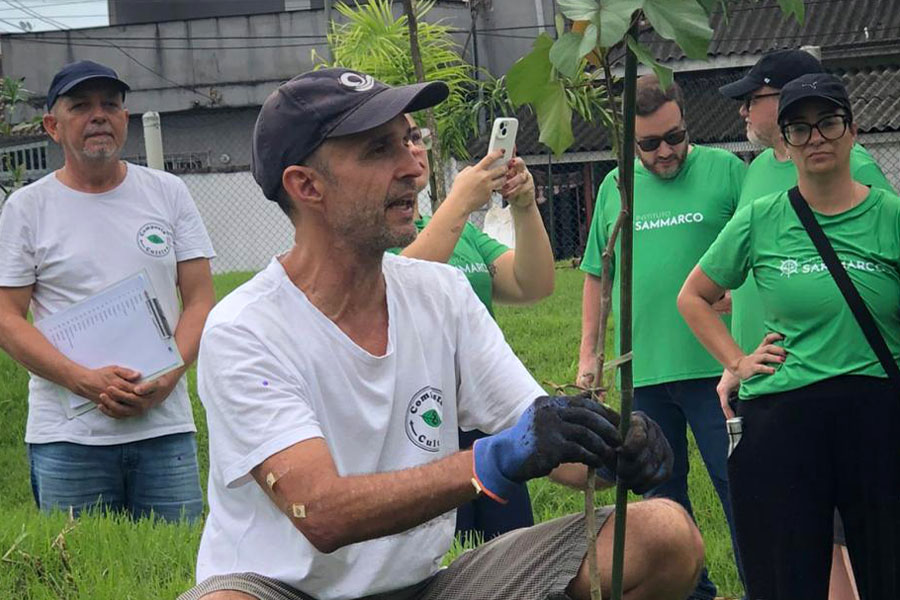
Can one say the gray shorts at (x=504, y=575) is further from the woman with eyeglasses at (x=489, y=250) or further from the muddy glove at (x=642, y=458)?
the woman with eyeglasses at (x=489, y=250)

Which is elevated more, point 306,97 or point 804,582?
point 306,97

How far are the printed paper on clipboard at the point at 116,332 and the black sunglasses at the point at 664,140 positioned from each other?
1.83 meters

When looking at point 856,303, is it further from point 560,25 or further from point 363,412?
point 560,25

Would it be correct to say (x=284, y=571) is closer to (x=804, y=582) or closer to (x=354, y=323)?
(x=354, y=323)

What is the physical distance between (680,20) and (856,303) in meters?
2.08

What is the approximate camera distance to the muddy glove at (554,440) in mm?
2434

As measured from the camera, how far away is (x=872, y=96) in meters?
16.6

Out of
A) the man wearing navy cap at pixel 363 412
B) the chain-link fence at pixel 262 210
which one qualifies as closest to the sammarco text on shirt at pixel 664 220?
the man wearing navy cap at pixel 363 412

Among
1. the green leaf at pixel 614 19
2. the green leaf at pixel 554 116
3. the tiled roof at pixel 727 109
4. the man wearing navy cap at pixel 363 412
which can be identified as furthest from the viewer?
the tiled roof at pixel 727 109

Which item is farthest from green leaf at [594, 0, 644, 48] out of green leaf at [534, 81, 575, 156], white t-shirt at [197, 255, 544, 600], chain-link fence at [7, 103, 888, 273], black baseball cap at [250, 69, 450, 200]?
chain-link fence at [7, 103, 888, 273]

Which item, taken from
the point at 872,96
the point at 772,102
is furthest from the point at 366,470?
the point at 872,96

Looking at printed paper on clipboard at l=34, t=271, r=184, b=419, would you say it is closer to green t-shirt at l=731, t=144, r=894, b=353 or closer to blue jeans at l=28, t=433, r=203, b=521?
blue jeans at l=28, t=433, r=203, b=521

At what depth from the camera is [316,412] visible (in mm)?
2873

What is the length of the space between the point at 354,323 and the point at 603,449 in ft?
2.56
